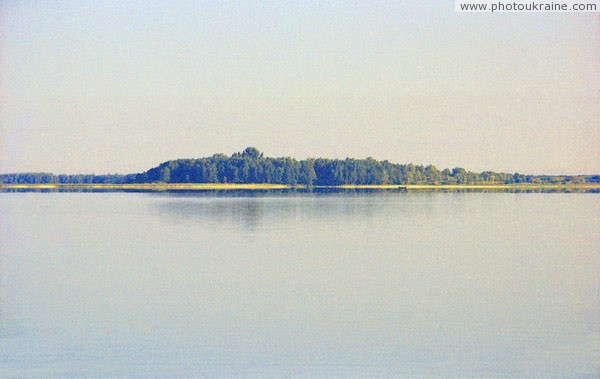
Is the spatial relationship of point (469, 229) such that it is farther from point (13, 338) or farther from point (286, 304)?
point (13, 338)

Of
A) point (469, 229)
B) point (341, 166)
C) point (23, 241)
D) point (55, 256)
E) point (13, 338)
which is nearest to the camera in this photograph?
point (13, 338)

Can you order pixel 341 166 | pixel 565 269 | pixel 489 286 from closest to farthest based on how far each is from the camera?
pixel 489 286 → pixel 565 269 → pixel 341 166

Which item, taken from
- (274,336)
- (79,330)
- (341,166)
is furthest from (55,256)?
(341,166)

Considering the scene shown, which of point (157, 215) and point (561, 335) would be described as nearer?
point (561, 335)

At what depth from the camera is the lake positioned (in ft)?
33.1

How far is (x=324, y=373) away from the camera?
9.63 metres

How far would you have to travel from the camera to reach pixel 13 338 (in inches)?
443

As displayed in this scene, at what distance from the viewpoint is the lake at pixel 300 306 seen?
1009cm

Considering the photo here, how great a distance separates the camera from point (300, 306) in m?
13.5

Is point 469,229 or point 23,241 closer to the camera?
point 23,241

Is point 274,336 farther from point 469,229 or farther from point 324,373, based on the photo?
point 469,229

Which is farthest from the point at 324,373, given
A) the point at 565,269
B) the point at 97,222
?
the point at 97,222

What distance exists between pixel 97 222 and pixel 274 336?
82.4 feet

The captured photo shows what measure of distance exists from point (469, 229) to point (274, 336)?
19573 millimetres
